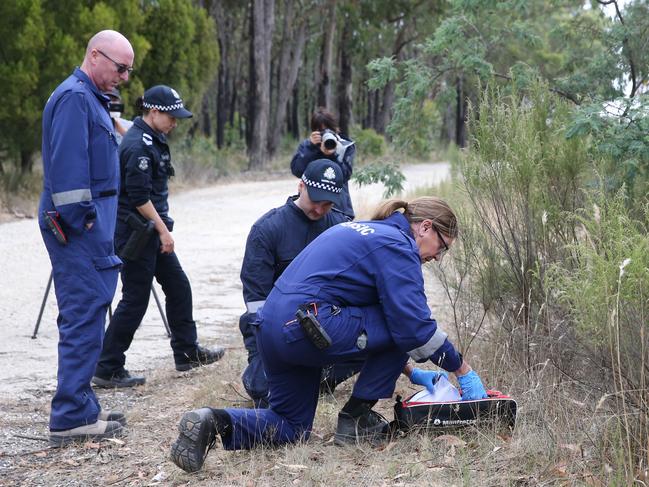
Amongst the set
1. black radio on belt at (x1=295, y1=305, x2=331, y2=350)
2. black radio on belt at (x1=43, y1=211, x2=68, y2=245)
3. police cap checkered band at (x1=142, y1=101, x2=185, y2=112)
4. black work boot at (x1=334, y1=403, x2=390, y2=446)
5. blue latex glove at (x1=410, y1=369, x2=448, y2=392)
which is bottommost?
black work boot at (x1=334, y1=403, x2=390, y2=446)

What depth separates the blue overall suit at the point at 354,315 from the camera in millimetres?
4281

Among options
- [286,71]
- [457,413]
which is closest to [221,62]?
[286,71]

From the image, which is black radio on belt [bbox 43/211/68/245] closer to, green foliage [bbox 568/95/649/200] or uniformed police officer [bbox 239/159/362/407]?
uniformed police officer [bbox 239/159/362/407]

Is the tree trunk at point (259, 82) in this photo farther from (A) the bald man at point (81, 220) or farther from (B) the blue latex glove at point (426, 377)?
(B) the blue latex glove at point (426, 377)

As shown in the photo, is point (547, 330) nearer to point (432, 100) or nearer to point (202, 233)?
point (432, 100)

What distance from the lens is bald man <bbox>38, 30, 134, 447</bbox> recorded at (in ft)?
16.2

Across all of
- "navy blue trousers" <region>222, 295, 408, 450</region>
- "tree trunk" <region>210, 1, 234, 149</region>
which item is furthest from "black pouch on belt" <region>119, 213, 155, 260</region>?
"tree trunk" <region>210, 1, 234, 149</region>

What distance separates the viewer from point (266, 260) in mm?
5215

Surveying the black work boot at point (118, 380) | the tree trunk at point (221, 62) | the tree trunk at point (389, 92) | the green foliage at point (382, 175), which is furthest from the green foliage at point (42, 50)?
the tree trunk at point (389, 92)

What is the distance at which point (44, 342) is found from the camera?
7684 millimetres

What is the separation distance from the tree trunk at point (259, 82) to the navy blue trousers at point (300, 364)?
2393 cm

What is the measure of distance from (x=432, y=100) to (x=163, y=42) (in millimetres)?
12966

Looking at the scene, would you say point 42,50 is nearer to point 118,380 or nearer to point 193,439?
point 118,380

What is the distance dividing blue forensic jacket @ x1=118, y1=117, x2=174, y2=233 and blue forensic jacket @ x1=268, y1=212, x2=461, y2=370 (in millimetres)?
2113
